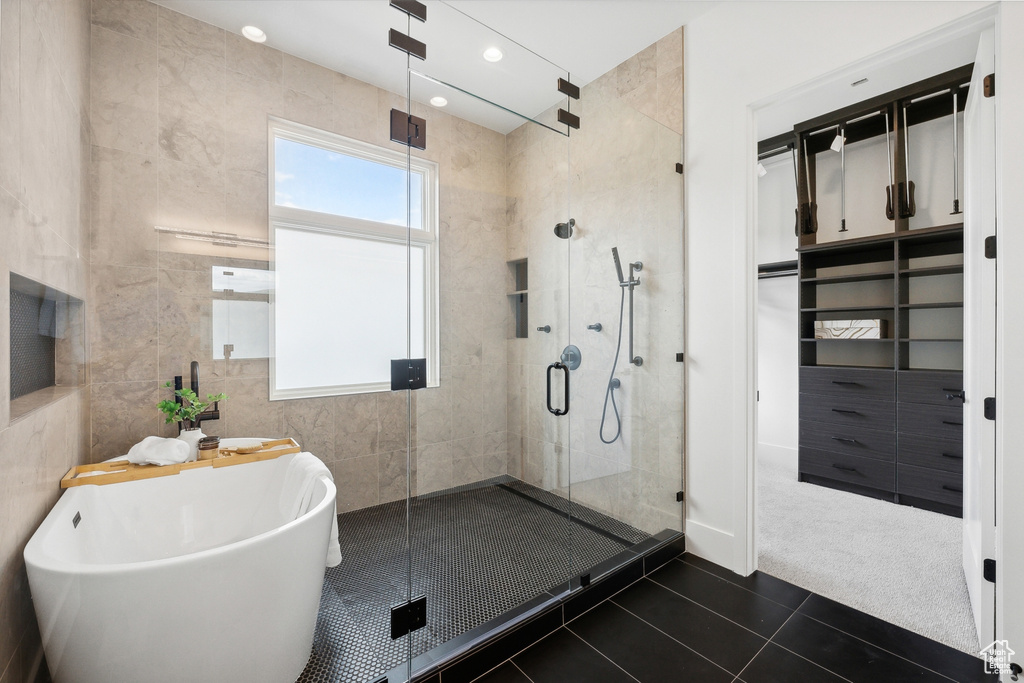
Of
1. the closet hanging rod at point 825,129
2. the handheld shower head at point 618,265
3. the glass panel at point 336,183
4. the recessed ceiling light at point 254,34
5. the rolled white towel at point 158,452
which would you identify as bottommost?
the rolled white towel at point 158,452

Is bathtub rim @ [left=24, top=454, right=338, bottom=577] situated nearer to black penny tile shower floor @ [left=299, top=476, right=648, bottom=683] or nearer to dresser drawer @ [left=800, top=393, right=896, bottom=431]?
black penny tile shower floor @ [left=299, top=476, right=648, bottom=683]

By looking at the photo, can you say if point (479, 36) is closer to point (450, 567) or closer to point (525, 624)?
point (450, 567)

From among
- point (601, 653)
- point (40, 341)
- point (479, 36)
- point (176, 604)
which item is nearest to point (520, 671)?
point (601, 653)

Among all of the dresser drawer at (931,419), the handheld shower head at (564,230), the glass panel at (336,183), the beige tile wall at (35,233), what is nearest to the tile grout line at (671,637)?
the handheld shower head at (564,230)

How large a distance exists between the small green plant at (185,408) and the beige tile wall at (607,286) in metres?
1.61

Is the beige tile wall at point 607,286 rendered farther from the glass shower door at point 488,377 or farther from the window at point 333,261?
the window at point 333,261

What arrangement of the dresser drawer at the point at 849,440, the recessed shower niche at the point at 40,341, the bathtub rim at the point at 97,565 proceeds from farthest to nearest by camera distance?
the dresser drawer at the point at 849,440, the recessed shower niche at the point at 40,341, the bathtub rim at the point at 97,565

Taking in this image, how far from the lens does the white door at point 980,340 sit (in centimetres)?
155

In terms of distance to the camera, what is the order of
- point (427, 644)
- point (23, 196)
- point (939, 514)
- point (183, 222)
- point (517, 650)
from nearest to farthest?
point (23, 196), point (427, 644), point (517, 650), point (183, 222), point (939, 514)

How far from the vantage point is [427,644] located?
1.48 meters

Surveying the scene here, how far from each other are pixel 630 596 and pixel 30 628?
206cm

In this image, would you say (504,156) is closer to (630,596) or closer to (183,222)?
Answer: (183,222)

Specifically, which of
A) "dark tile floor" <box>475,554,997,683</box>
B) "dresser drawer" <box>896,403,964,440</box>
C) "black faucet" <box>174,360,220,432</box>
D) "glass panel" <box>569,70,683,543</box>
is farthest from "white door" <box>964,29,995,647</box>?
"black faucet" <box>174,360,220,432</box>

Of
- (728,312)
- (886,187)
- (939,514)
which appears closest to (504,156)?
(728,312)
